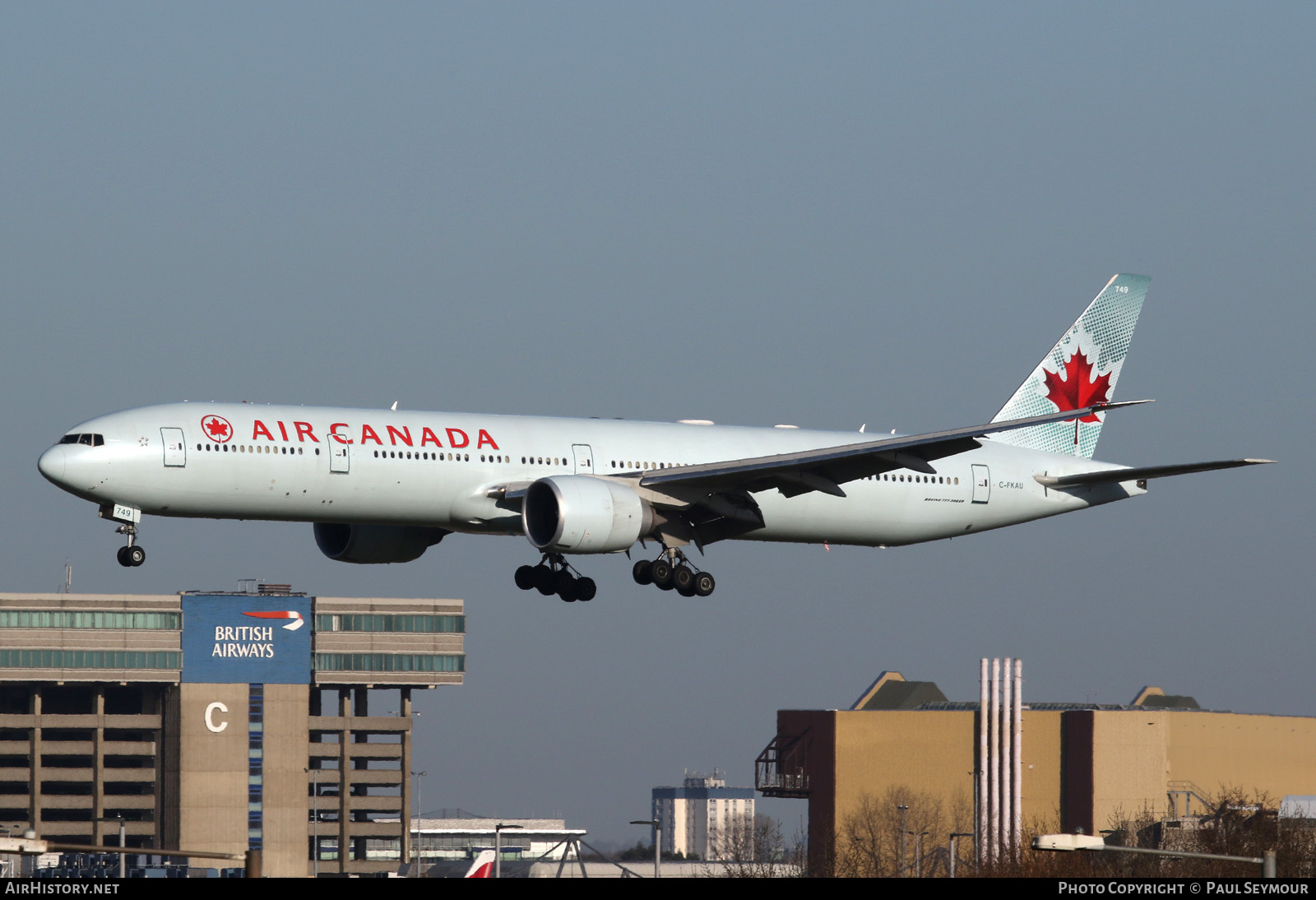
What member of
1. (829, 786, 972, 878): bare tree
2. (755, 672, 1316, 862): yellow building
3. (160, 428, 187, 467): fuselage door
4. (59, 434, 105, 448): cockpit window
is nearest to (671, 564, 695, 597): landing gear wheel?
(160, 428, 187, 467): fuselage door

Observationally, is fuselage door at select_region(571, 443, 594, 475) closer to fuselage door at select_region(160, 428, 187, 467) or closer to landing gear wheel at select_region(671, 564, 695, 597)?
landing gear wheel at select_region(671, 564, 695, 597)

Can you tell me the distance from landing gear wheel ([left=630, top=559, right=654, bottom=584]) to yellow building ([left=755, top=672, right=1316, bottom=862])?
239 ft

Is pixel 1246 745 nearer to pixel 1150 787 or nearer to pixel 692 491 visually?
pixel 1150 787

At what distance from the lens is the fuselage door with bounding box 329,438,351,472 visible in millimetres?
53156

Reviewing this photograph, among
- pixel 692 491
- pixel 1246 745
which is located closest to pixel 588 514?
pixel 692 491

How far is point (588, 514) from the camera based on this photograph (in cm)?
5416

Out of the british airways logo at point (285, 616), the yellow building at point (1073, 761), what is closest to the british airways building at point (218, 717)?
the british airways logo at point (285, 616)

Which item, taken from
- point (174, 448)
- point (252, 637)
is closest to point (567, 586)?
point (174, 448)

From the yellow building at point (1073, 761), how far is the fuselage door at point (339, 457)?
81287mm

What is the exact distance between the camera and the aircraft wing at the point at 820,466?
54.4 meters

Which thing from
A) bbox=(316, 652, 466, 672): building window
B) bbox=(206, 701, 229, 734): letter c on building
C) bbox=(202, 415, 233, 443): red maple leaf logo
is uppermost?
bbox=(202, 415, 233, 443): red maple leaf logo

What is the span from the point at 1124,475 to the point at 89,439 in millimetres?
32402

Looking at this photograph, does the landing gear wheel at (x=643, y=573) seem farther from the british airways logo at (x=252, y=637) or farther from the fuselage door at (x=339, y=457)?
the british airways logo at (x=252, y=637)

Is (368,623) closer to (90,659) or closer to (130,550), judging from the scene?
(90,659)
